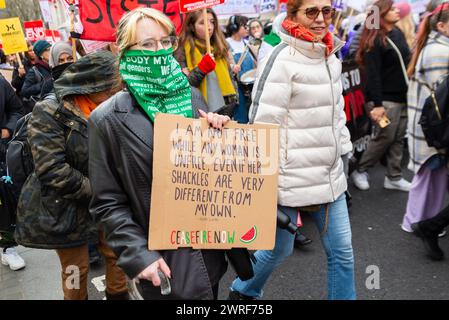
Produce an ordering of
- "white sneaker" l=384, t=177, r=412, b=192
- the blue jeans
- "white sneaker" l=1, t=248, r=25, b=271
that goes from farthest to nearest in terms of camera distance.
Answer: "white sneaker" l=384, t=177, r=412, b=192 → "white sneaker" l=1, t=248, r=25, b=271 → the blue jeans

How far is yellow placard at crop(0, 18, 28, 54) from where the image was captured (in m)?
7.00

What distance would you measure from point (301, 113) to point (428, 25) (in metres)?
1.89

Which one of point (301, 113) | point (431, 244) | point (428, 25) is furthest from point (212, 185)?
point (428, 25)

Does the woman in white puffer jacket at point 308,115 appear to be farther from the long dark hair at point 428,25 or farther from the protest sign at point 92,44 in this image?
the protest sign at point 92,44

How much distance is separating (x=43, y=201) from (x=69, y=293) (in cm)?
58

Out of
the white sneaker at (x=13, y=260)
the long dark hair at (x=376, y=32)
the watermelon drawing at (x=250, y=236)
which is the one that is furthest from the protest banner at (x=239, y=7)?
the watermelon drawing at (x=250, y=236)

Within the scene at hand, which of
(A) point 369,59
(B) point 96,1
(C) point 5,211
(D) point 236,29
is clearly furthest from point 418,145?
(D) point 236,29

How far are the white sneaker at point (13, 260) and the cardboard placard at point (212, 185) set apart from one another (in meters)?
2.70

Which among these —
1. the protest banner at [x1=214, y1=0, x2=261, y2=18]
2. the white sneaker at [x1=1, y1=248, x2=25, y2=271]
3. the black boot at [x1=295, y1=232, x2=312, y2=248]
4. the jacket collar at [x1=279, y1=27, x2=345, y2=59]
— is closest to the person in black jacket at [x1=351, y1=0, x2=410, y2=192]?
the black boot at [x1=295, y1=232, x2=312, y2=248]

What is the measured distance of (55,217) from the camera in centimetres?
253

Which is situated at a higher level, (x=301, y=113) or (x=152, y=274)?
(x=301, y=113)

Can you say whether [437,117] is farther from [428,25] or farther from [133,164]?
[133,164]

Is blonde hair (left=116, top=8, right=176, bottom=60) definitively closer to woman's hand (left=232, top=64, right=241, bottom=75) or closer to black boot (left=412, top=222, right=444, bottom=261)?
black boot (left=412, top=222, right=444, bottom=261)

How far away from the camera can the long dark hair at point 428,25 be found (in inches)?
139
